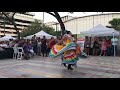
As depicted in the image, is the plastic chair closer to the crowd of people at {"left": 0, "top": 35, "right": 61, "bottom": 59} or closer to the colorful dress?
the crowd of people at {"left": 0, "top": 35, "right": 61, "bottom": 59}

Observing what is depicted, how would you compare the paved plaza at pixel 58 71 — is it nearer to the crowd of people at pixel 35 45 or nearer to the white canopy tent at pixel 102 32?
the crowd of people at pixel 35 45

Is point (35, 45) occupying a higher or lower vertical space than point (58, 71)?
higher

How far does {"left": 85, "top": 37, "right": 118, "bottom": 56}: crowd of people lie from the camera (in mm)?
16812

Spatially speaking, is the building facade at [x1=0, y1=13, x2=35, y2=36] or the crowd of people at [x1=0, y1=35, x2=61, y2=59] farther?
the building facade at [x1=0, y1=13, x2=35, y2=36]

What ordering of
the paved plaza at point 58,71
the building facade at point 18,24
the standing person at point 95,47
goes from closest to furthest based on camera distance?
the paved plaza at point 58,71 < the standing person at point 95,47 < the building facade at point 18,24

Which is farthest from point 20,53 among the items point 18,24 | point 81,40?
point 18,24

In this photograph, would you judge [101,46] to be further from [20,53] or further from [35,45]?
[20,53]

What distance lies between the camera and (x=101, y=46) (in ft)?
56.2

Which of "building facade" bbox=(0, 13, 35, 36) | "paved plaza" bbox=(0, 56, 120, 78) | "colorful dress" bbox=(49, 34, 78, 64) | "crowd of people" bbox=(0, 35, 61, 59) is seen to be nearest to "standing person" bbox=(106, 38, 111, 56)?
"crowd of people" bbox=(0, 35, 61, 59)

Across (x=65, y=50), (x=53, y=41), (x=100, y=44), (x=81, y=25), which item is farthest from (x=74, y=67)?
(x=81, y=25)

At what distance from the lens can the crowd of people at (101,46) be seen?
16812 millimetres

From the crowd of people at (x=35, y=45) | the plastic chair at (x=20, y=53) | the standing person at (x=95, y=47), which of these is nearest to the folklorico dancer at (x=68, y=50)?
the crowd of people at (x=35, y=45)
